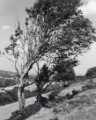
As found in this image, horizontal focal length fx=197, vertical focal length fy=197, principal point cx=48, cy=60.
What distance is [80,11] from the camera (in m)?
24.3

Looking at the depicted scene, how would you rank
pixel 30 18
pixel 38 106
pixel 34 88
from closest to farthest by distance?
1. pixel 38 106
2. pixel 30 18
3. pixel 34 88

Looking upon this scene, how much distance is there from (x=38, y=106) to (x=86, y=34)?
1053 centimetres

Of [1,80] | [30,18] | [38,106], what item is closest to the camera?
[38,106]

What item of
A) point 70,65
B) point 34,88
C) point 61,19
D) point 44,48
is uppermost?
point 61,19

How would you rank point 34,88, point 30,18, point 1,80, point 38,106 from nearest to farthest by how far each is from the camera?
1. point 38,106
2. point 30,18
3. point 34,88
4. point 1,80

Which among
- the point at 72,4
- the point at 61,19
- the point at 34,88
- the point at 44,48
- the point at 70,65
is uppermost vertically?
the point at 72,4

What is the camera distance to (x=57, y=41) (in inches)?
958

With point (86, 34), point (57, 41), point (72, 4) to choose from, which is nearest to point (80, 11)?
point (72, 4)

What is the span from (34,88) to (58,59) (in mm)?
20042

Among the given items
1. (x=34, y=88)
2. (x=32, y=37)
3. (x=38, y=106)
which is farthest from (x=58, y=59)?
(x=34, y=88)

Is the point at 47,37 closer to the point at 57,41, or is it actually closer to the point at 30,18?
the point at 57,41

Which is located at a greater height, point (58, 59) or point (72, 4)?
point (72, 4)

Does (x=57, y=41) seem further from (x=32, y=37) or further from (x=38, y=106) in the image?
(x=38, y=106)

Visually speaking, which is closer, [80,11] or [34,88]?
[80,11]
